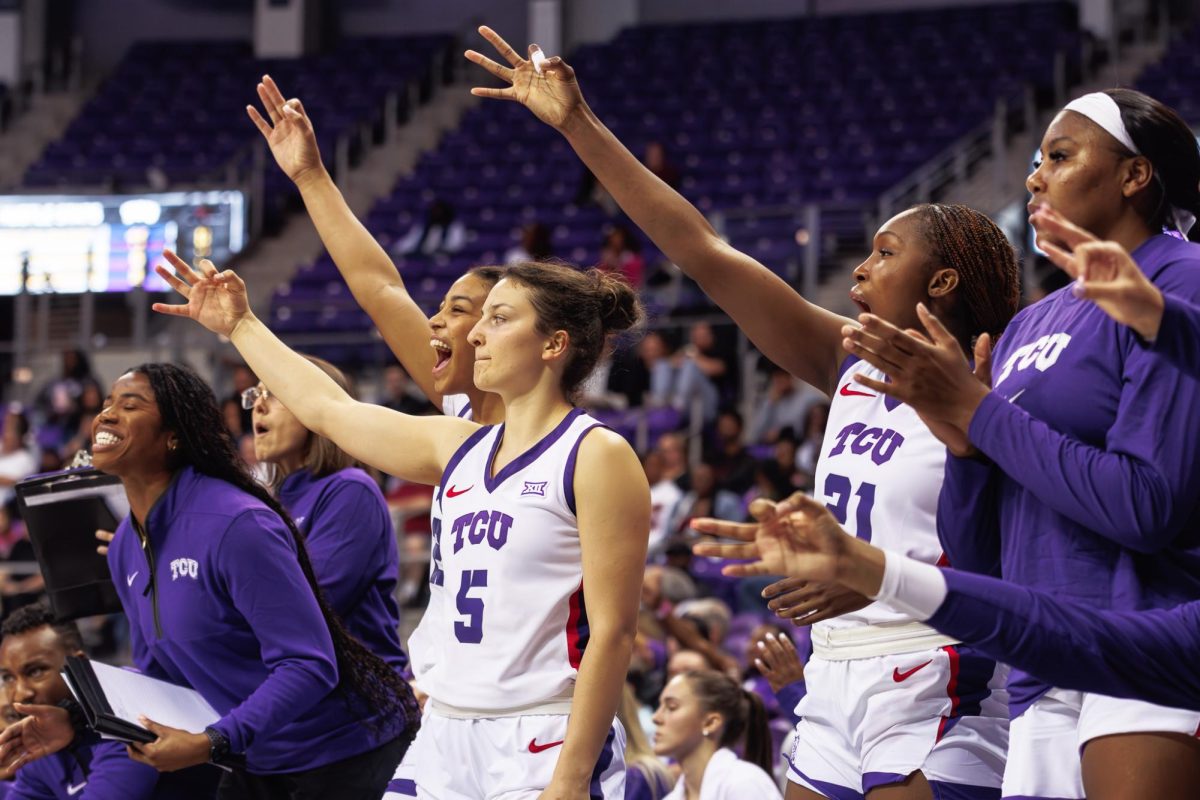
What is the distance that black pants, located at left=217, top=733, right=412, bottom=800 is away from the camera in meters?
4.07

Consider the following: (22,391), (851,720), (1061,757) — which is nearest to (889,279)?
(851,720)

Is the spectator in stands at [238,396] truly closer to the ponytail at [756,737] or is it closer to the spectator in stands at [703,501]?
the spectator in stands at [703,501]

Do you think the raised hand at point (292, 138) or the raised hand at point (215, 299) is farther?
the raised hand at point (292, 138)

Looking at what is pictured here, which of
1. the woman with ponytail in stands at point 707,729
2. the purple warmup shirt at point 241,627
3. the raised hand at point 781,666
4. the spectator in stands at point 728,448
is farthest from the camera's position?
the spectator in stands at point 728,448

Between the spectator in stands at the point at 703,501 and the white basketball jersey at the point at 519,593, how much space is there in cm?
574

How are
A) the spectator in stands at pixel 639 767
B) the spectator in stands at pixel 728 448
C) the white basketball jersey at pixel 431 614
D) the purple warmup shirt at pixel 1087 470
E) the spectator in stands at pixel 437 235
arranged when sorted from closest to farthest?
the purple warmup shirt at pixel 1087 470, the white basketball jersey at pixel 431 614, the spectator in stands at pixel 639 767, the spectator in stands at pixel 728 448, the spectator in stands at pixel 437 235

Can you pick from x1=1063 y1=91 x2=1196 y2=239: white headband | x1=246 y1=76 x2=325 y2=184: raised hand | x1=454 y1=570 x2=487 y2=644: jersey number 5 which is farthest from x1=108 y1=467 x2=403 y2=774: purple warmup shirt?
x1=1063 y1=91 x2=1196 y2=239: white headband

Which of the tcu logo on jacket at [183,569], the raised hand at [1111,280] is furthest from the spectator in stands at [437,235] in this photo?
the raised hand at [1111,280]

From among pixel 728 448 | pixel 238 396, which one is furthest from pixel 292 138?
pixel 238 396

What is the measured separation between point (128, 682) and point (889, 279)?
2.00 metres

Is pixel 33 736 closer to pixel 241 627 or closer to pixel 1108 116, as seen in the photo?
pixel 241 627

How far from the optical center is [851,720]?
10.7ft

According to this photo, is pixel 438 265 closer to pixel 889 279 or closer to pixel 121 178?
pixel 121 178

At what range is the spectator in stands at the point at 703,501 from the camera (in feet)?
29.6
